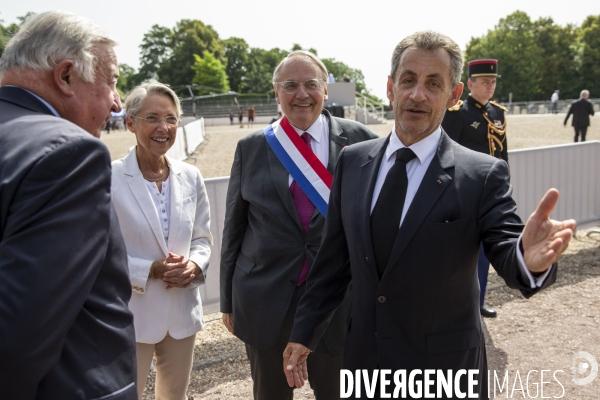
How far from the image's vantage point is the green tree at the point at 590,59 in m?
72.6

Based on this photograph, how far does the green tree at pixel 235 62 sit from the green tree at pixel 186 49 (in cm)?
249

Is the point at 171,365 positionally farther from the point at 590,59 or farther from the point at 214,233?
the point at 590,59

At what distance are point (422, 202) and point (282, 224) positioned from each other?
3.64 ft

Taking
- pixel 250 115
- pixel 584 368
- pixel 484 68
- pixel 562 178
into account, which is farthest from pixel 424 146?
pixel 250 115

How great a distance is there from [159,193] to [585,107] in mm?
18094

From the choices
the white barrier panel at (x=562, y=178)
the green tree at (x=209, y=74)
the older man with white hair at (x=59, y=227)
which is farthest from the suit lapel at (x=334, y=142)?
the green tree at (x=209, y=74)

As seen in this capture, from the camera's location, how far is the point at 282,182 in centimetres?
291

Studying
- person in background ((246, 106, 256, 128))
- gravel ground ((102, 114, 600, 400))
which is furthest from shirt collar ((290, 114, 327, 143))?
person in background ((246, 106, 256, 128))

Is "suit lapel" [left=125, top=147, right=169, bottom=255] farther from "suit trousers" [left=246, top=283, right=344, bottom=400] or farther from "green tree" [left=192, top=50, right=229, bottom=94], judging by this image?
"green tree" [left=192, top=50, right=229, bottom=94]

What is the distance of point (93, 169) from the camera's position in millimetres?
1334

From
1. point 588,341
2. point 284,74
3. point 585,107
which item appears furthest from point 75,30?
point 585,107

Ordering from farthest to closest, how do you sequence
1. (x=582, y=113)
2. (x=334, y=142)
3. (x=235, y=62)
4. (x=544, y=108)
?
(x=235, y=62), (x=544, y=108), (x=582, y=113), (x=334, y=142)

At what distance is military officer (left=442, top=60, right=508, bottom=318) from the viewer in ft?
16.8

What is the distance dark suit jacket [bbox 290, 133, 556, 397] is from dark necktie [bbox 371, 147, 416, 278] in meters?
0.03
